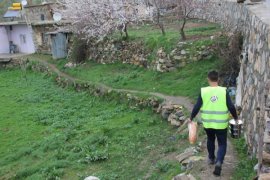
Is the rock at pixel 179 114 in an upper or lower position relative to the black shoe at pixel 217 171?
lower

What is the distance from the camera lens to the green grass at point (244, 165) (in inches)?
298

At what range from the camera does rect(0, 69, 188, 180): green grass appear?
1152 centimetres

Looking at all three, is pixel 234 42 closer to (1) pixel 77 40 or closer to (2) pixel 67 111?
(2) pixel 67 111

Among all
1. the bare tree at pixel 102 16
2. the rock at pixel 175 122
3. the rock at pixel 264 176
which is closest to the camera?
the rock at pixel 264 176

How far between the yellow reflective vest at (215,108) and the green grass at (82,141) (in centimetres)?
184

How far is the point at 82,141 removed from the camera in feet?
45.8

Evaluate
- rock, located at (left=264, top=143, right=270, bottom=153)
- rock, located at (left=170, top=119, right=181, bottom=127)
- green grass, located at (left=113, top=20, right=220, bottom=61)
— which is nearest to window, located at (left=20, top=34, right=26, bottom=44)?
green grass, located at (left=113, top=20, right=220, bottom=61)

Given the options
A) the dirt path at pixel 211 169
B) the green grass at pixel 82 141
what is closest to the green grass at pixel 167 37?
the green grass at pixel 82 141

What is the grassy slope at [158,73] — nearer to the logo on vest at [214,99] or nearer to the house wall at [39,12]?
the logo on vest at [214,99]

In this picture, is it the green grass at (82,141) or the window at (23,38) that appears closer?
the green grass at (82,141)

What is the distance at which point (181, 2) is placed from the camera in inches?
820

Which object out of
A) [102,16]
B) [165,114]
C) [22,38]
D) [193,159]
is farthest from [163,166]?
[22,38]

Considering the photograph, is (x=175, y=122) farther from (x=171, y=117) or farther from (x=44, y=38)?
(x=44, y=38)

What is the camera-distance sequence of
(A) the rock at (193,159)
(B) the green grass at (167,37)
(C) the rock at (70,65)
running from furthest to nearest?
(C) the rock at (70,65) < (B) the green grass at (167,37) < (A) the rock at (193,159)
